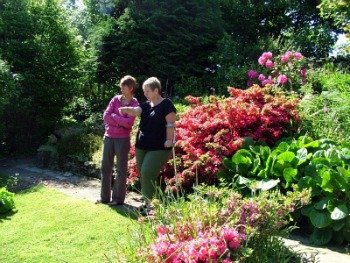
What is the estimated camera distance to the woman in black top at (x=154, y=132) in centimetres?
561

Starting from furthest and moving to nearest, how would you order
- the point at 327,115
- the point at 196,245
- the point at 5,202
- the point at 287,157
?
the point at 327,115, the point at 5,202, the point at 287,157, the point at 196,245

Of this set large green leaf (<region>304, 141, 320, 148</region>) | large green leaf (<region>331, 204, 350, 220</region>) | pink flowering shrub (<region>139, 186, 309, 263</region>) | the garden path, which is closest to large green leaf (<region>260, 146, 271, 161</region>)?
large green leaf (<region>304, 141, 320, 148</region>)

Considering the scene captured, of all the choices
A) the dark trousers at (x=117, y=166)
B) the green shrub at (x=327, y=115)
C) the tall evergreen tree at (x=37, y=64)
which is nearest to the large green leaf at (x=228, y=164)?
the dark trousers at (x=117, y=166)

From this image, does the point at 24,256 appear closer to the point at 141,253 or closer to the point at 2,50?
the point at 141,253

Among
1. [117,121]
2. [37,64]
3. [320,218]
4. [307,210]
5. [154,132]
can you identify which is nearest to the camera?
[320,218]

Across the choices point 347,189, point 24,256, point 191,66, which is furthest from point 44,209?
point 191,66

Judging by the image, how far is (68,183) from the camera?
25.7 feet

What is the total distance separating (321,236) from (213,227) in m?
2.03

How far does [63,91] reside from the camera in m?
11.3

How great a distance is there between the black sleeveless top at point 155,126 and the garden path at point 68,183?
88 cm

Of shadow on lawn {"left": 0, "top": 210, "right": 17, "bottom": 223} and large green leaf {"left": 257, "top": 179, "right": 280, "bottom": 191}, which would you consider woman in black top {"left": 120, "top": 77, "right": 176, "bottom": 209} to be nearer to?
large green leaf {"left": 257, "top": 179, "right": 280, "bottom": 191}

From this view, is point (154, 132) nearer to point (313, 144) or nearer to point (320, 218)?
point (313, 144)

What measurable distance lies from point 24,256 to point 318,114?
15.2 feet

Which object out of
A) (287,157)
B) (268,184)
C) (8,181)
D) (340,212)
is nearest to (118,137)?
(268,184)
